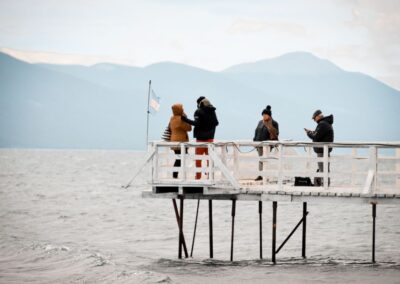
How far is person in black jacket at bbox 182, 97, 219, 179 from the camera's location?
76.9 feet

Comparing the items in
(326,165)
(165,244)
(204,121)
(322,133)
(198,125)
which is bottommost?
(165,244)

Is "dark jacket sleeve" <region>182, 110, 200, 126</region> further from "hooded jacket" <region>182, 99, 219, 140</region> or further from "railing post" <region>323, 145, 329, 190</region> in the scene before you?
"railing post" <region>323, 145, 329, 190</region>

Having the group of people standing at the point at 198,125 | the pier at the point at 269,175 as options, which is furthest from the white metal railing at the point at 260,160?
the group of people standing at the point at 198,125

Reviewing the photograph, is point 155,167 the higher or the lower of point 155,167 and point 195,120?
the lower

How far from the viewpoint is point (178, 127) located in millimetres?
23828

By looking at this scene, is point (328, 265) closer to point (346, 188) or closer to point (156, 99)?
point (346, 188)

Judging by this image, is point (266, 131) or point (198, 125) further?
point (266, 131)

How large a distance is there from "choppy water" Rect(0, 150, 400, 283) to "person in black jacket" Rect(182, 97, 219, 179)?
352 cm

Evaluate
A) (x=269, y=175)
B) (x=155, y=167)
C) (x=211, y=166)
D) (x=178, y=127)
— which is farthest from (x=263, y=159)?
(x=155, y=167)

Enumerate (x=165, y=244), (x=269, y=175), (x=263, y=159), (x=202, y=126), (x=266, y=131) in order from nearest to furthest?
(x=269, y=175) < (x=263, y=159) < (x=202, y=126) < (x=266, y=131) < (x=165, y=244)

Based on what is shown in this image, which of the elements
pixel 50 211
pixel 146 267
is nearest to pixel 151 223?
pixel 50 211

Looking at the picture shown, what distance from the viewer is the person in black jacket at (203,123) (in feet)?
76.9

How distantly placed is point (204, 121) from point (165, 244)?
1478 centimetres

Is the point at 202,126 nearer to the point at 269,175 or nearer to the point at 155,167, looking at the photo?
the point at 155,167
